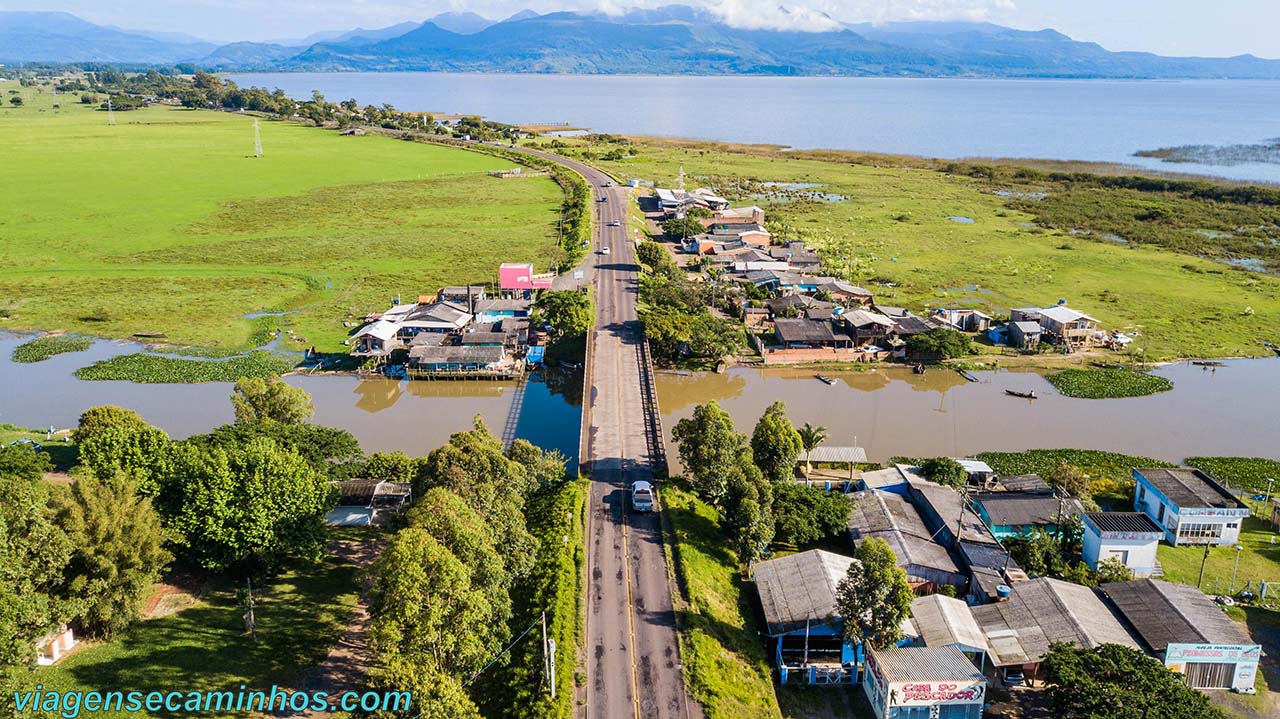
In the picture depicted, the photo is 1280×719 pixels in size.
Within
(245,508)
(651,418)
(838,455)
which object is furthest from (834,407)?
(245,508)

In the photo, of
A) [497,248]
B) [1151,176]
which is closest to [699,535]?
[497,248]

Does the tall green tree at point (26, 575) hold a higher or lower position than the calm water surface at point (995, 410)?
higher

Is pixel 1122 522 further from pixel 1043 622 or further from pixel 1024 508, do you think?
pixel 1043 622

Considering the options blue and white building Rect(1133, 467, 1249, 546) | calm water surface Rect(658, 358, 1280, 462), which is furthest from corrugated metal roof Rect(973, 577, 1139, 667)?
calm water surface Rect(658, 358, 1280, 462)

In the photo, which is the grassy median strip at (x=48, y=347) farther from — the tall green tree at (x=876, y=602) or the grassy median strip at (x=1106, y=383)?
the grassy median strip at (x=1106, y=383)

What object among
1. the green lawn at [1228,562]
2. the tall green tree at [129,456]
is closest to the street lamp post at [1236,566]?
the green lawn at [1228,562]

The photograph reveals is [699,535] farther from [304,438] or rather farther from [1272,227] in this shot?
[1272,227]
